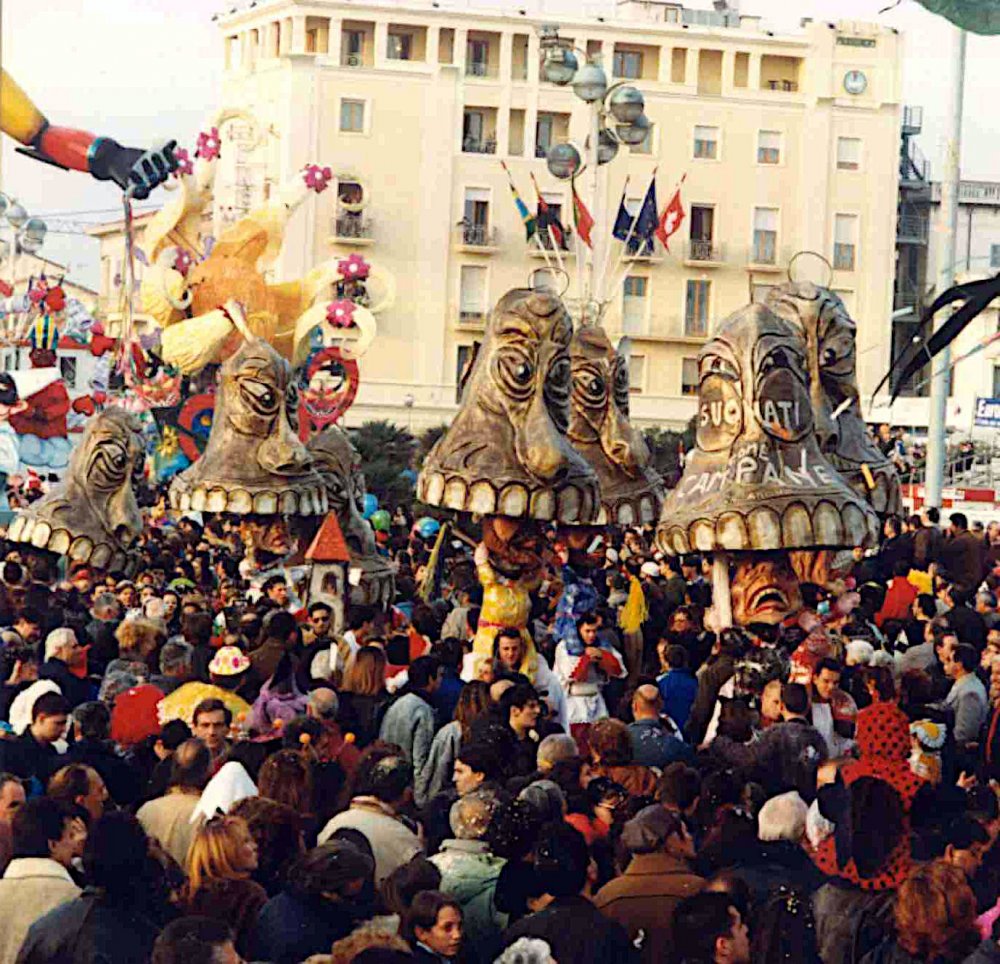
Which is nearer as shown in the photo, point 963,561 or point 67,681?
point 67,681

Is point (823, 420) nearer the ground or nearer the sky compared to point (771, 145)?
nearer the ground

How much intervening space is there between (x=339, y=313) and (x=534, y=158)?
27766mm

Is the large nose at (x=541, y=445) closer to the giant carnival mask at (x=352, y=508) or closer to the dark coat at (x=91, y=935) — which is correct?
the giant carnival mask at (x=352, y=508)

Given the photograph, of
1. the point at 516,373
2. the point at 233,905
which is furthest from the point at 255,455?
the point at 233,905

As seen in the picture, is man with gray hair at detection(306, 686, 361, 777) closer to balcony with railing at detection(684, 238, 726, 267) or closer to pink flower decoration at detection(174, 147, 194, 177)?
pink flower decoration at detection(174, 147, 194, 177)

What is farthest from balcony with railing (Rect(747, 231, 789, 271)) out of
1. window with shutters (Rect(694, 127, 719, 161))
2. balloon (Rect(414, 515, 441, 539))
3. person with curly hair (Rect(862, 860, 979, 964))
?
person with curly hair (Rect(862, 860, 979, 964))

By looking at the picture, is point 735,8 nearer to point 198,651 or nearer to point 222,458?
point 222,458

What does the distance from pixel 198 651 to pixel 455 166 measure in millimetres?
55054

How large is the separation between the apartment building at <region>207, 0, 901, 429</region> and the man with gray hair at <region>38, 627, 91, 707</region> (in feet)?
173

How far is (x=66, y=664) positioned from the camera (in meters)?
13.4

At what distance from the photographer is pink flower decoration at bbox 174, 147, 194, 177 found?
41.9 metres

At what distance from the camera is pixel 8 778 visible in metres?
9.41

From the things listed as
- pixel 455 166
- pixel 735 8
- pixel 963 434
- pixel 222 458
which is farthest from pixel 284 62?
pixel 222 458

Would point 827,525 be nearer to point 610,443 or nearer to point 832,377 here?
point 832,377
